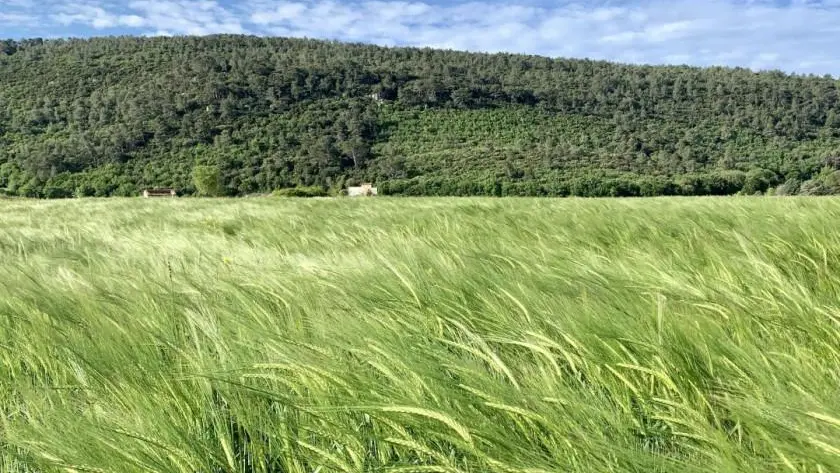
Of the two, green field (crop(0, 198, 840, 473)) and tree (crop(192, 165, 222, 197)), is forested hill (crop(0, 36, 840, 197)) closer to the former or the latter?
tree (crop(192, 165, 222, 197))

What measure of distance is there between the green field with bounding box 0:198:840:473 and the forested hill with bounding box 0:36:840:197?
47349mm

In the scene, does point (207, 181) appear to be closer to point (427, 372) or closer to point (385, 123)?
point (385, 123)

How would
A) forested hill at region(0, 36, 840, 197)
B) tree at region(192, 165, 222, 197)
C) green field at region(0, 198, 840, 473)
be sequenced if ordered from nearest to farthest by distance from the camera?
green field at region(0, 198, 840, 473) → tree at region(192, 165, 222, 197) → forested hill at region(0, 36, 840, 197)

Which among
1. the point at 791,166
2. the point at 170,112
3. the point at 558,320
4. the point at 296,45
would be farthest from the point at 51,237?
the point at 296,45

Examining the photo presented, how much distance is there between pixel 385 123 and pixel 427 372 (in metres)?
88.2

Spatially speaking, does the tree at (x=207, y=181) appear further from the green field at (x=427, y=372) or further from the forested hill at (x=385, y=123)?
the green field at (x=427, y=372)

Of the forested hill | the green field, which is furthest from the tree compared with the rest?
the green field

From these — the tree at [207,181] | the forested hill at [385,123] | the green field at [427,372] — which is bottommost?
the green field at [427,372]

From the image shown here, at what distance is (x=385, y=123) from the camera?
86688 mm

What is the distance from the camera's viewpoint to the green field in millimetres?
679

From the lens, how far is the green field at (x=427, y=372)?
2.23 ft

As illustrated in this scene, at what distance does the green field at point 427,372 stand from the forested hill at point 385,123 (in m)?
47.3

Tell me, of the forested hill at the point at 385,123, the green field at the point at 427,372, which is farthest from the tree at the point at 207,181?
the green field at the point at 427,372

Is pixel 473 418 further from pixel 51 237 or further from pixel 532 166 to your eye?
pixel 532 166
